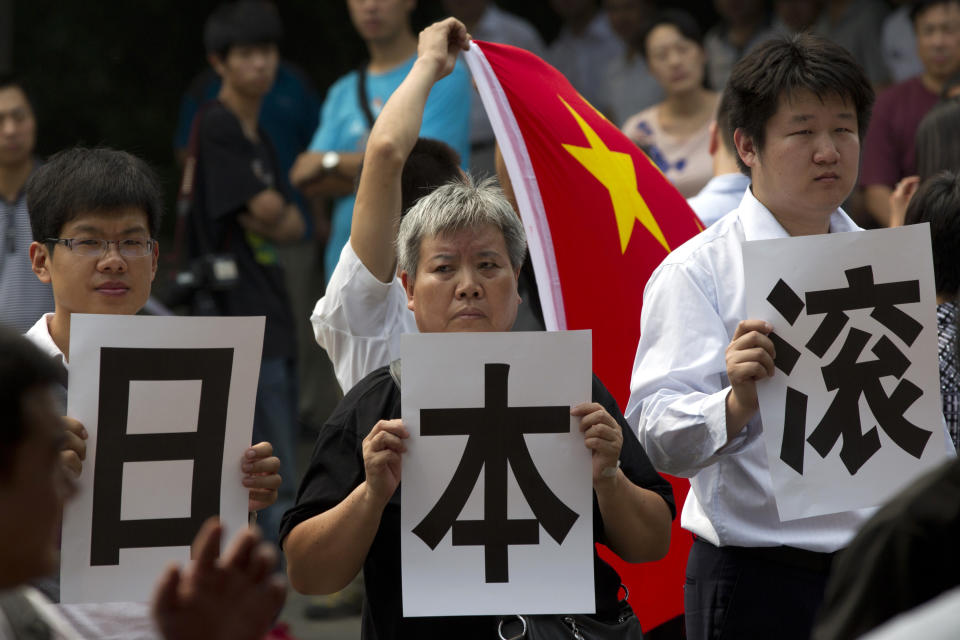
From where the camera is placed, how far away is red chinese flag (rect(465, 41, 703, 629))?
12.8 ft

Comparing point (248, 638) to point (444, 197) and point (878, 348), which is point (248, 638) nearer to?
point (444, 197)

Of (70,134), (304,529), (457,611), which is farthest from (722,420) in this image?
(70,134)

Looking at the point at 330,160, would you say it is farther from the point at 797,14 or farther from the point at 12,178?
the point at 797,14

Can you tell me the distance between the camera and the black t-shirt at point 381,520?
285 cm

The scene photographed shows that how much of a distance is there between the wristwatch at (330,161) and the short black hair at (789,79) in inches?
126

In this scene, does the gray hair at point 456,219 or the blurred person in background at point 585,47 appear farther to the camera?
the blurred person in background at point 585,47

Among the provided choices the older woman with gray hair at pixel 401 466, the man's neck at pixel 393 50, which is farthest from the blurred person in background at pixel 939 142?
the man's neck at pixel 393 50

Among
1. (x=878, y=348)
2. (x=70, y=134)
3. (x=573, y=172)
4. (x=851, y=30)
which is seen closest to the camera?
(x=878, y=348)

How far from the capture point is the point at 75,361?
2854 mm

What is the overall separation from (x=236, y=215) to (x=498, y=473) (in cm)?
362

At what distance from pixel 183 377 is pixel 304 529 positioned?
1.39ft

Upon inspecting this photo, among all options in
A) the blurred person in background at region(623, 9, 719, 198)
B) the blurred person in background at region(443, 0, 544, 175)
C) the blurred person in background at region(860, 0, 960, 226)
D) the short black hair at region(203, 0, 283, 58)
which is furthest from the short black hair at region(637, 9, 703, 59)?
the short black hair at region(203, 0, 283, 58)

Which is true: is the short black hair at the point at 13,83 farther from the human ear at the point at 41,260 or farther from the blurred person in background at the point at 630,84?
the blurred person in background at the point at 630,84

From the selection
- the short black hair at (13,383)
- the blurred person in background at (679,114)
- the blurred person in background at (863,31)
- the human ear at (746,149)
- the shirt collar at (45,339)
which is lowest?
the short black hair at (13,383)
